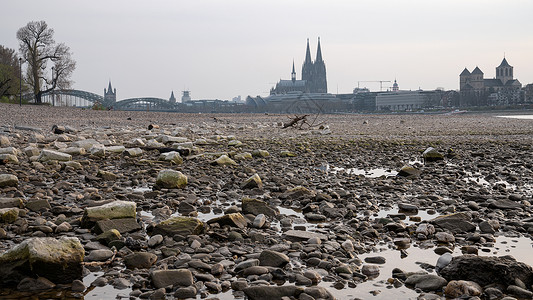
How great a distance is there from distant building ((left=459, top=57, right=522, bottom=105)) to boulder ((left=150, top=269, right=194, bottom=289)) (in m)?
153

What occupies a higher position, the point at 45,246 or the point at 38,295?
the point at 45,246

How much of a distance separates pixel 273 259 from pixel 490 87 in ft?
585

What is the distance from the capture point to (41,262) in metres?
3.18

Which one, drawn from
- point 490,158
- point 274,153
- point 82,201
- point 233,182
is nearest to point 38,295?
point 82,201

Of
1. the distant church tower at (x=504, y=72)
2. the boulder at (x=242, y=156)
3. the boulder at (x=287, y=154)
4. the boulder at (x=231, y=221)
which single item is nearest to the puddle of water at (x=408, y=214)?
the boulder at (x=231, y=221)

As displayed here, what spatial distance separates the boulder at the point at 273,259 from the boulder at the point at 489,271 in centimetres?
114

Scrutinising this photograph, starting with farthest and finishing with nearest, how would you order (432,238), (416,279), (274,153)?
(274,153), (432,238), (416,279)

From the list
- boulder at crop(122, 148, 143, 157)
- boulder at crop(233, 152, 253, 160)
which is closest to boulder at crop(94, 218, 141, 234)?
boulder at crop(233, 152, 253, 160)

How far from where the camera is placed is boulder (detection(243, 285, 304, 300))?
10.0 ft

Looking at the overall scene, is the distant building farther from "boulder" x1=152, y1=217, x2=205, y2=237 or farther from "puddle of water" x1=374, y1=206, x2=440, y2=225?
"boulder" x1=152, y1=217, x2=205, y2=237

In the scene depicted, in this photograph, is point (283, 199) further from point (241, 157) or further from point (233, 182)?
point (241, 157)

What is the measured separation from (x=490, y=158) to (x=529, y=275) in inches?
309

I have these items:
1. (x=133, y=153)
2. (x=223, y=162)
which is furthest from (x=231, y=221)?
(x=133, y=153)

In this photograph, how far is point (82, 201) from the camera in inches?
230
